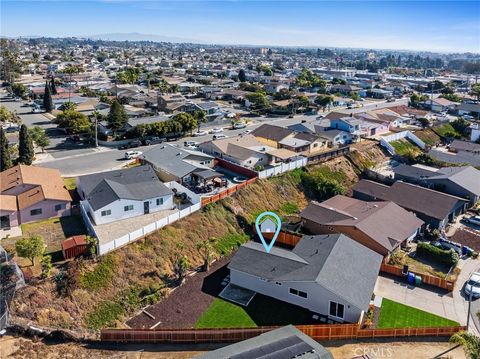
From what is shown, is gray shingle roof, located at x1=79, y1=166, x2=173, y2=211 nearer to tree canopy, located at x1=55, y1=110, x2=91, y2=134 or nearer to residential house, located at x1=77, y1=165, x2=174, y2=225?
residential house, located at x1=77, y1=165, x2=174, y2=225

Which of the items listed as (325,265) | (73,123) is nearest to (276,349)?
(325,265)

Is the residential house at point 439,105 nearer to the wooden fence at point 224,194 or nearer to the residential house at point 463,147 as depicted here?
the residential house at point 463,147

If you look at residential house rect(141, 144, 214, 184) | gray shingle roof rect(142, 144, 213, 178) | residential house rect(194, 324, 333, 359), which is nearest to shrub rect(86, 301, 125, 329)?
residential house rect(194, 324, 333, 359)

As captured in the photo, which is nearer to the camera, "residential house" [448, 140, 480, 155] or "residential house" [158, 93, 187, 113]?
"residential house" [448, 140, 480, 155]

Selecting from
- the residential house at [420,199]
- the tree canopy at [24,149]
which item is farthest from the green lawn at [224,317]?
the tree canopy at [24,149]

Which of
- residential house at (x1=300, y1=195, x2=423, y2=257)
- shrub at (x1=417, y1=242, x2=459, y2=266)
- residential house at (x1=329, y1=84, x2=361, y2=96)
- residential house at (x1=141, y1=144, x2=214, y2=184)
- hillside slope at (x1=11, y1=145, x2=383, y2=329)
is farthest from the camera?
residential house at (x1=329, y1=84, x2=361, y2=96)

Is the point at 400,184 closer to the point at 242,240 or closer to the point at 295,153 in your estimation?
the point at 295,153

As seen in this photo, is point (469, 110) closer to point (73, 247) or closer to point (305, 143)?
point (305, 143)
